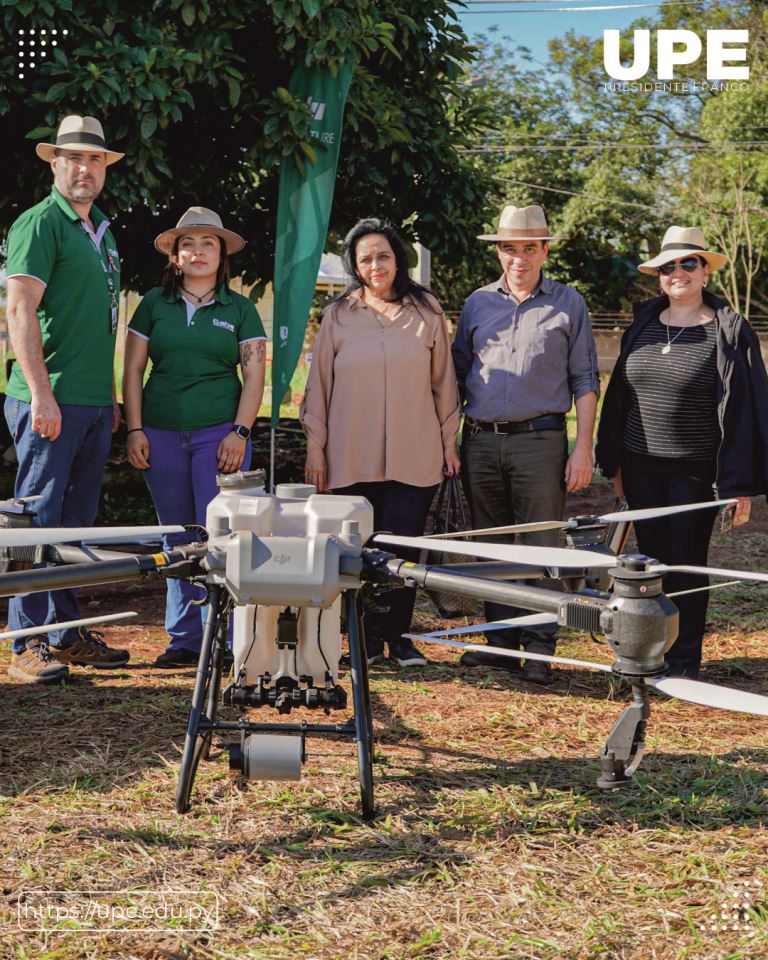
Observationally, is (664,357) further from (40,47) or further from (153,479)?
(40,47)

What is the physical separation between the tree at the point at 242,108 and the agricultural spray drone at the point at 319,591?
3450mm

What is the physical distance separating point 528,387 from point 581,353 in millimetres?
319

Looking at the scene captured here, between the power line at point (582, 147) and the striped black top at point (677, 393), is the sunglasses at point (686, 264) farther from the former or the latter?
the power line at point (582, 147)

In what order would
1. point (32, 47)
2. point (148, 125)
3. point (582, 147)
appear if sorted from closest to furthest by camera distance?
point (148, 125)
point (32, 47)
point (582, 147)

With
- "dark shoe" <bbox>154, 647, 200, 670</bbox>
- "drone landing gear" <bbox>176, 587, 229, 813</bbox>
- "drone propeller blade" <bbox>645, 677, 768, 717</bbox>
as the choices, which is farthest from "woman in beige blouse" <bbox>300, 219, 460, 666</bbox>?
"drone propeller blade" <bbox>645, 677, 768, 717</bbox>

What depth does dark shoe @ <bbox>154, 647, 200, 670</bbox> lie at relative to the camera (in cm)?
539

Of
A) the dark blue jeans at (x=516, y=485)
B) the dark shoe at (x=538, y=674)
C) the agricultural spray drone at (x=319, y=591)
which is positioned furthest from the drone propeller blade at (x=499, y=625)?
the dark shoe at (x=538, y=674)

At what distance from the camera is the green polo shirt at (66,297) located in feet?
16.3

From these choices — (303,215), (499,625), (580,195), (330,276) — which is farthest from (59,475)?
(580,195)

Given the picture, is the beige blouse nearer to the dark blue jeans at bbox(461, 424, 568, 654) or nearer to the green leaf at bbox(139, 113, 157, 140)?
the dark blue jeans at bbox(461, 424, 568, 654)

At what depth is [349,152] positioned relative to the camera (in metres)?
7.91

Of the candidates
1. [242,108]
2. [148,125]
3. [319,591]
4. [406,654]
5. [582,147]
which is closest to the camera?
[319,591]

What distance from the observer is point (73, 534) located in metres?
3.26

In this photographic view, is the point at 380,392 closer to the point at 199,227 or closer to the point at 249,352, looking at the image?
the point at 249,352
